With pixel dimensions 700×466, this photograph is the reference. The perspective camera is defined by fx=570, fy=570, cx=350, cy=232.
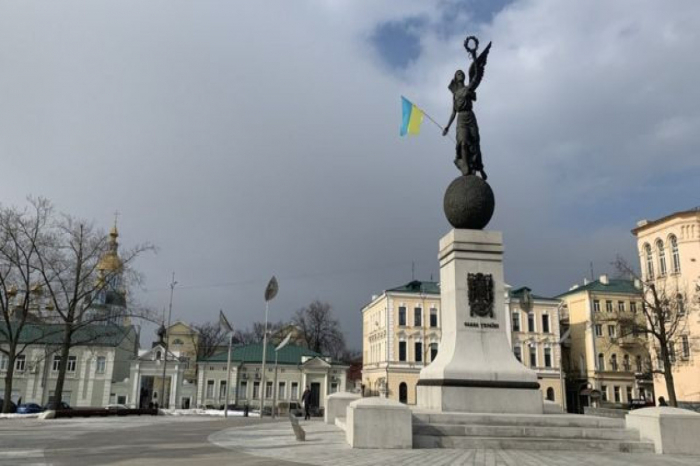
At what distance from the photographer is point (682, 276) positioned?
45750 mm

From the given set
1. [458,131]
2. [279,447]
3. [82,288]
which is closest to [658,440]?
[279,447]

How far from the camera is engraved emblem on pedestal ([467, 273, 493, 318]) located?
15.9m

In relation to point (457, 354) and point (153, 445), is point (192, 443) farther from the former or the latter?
point (457, 354)

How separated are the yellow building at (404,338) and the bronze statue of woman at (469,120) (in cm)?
4814

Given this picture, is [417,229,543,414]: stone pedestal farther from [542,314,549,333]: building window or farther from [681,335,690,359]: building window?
[542,314,549,333]: building window

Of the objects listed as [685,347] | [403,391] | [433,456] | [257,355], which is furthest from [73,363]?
[433,456]

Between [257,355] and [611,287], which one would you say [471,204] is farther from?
[611,287]

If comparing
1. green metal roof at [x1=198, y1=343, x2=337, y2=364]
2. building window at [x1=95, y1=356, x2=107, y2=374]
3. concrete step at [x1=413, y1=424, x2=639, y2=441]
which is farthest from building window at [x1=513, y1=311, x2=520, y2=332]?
concrete step at [x1=413, y1=424, x2=639, y2=441]

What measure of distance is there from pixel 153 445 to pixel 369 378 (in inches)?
2353

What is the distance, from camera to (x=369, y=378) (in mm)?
71062

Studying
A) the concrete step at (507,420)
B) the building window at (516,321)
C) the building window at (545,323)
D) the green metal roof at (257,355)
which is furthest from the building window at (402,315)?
the concrete step at (507,420)

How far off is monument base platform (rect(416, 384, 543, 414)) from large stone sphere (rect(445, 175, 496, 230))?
4.85m

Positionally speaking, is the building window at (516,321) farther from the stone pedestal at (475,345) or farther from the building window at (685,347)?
the stone pedestal at (475,345)

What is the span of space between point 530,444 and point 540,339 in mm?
57264
